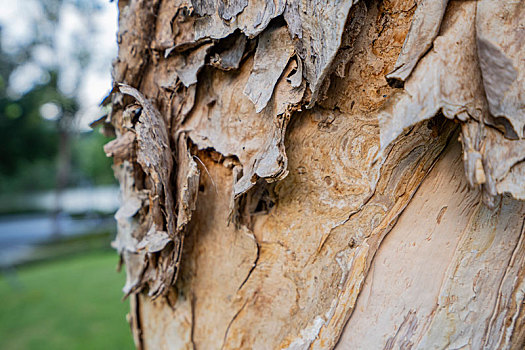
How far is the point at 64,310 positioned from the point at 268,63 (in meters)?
3.66

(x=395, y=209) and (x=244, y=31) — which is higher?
(x=244, y=31)

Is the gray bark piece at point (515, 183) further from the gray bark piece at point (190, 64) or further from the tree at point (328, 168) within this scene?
the gray bark piece at point (190, 64)

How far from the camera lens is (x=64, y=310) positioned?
10.9ft

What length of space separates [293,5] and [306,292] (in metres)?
0.44

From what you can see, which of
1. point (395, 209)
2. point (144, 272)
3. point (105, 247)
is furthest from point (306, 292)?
point (105, 247)

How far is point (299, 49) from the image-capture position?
1.63 feet

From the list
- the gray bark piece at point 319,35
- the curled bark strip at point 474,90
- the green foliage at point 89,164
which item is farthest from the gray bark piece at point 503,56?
the green foliage at point 89,164

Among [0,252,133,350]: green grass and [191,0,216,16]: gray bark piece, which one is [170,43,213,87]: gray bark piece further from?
[0,252,133,350]: green grass

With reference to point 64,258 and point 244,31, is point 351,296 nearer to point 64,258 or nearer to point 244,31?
point 244,31

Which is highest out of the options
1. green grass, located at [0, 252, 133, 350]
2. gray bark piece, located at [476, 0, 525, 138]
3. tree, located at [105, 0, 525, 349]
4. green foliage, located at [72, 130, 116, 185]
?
gray bark piece, located at [476, 0, 525, 138]

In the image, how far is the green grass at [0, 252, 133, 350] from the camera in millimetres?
2727

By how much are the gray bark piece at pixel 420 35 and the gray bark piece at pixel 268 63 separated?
16 centimetres

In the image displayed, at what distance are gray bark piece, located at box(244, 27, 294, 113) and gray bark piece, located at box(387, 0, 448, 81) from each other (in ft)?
0.52

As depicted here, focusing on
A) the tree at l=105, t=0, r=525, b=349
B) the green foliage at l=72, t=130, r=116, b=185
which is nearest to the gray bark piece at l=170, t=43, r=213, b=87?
the tree at l=105, t=0, r=525, b=349
